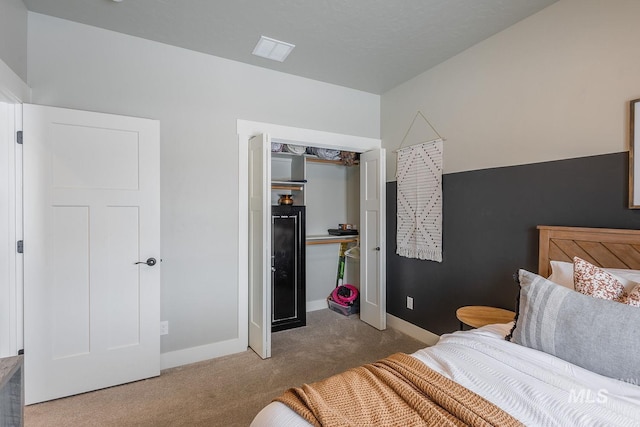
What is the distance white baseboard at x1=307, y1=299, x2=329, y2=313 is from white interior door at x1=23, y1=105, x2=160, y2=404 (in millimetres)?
2127

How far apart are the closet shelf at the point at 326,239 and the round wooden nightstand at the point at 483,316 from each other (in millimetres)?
2026

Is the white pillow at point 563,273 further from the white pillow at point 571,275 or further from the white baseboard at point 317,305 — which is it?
the white baseboard at point 317,305

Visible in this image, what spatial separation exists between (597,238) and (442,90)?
1.80 metres

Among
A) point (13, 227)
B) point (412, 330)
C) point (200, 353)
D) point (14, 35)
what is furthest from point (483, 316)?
point (14, 35)

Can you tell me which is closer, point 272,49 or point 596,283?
point 596,283

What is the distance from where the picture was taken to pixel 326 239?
4129 millimetres

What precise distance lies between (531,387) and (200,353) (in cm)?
257

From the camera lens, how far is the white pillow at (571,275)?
5.01 feet

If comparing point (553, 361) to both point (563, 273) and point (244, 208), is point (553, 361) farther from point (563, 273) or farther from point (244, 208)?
point (244, 208)

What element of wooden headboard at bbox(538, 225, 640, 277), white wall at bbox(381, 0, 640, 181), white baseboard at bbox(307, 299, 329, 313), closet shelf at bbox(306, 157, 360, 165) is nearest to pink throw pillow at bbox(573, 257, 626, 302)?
wooden headboard at bbox(538, 225, 640, 277)

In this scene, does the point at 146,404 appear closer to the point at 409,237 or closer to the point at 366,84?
the point at 409,237

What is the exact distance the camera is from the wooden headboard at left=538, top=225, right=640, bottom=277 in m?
1.75

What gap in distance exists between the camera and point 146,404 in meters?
2.16

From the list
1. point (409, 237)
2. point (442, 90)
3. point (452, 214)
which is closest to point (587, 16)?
point (442, 90)
